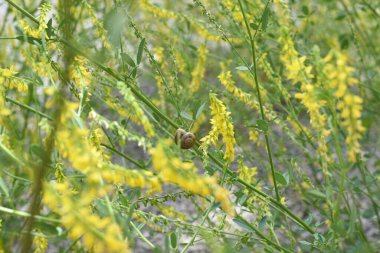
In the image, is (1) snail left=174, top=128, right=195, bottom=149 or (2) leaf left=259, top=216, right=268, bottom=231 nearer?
(1) snail left=174, top=128, right=195, bottom=149

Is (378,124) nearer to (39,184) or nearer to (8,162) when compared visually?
(8,162)

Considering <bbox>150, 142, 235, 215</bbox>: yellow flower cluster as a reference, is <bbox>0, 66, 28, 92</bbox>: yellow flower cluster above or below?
below

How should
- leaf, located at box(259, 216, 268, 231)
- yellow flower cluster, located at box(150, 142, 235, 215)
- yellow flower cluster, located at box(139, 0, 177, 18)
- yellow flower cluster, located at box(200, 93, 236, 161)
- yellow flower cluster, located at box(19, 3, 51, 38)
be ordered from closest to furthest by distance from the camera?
yellow flower cluster, located at box(150, 142, 235, 215), yellow flower cluster, located at box(200, 93, 236, 161), yellow flower cluster, located at box(19, 3, 51, 38), leaf, located at box(259, 216, 268, 231), yellow flower cluster, located at box(139, 0, 177, 18)

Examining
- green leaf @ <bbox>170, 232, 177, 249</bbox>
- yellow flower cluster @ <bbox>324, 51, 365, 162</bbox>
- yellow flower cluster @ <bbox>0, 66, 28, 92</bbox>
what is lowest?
green leaf @ <bbox>170, 232, 177, 249</bbox>

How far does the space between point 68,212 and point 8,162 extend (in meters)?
0.54

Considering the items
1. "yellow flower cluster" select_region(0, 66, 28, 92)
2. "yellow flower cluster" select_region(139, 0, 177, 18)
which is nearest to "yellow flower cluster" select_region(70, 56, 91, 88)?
"yellow flower cluster" select_region(0, 66, 28, 92)

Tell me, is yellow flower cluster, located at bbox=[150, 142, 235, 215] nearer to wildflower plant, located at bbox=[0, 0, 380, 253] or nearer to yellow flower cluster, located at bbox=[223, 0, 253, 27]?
wildflower plant, located at bbox=[0, 0, 380, 253]

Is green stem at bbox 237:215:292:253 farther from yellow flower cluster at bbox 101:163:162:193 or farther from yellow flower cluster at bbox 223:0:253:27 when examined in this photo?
yellow flower cluster at bbox 223:0:253:27

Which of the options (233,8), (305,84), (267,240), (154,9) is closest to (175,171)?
(305,84)

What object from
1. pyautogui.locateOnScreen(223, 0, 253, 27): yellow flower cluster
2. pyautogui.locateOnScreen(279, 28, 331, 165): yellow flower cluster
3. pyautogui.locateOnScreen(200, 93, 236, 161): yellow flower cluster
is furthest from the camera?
pyautogui.locateOnScreen(223, 0, 253, 27): yellow flower cluster

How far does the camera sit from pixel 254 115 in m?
3.42

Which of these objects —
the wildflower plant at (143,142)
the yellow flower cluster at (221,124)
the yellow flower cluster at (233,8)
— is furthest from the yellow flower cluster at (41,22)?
the yellow flower cluster at (233,8)

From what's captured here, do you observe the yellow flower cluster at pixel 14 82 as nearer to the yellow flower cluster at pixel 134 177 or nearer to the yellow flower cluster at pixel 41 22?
the yellow flower cluster at pixel 41 22

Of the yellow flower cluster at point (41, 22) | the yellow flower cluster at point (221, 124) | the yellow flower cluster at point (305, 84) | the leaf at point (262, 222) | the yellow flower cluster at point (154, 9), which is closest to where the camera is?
the yellow flower cluster at point (305, 84)
